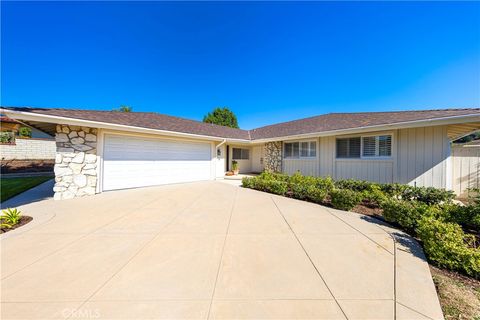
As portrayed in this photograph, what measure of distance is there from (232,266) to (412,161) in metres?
8.13

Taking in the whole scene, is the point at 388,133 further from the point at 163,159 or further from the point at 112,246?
the point at 163,159

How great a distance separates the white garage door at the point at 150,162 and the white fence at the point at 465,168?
12.2 meters

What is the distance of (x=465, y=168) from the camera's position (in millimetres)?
7586

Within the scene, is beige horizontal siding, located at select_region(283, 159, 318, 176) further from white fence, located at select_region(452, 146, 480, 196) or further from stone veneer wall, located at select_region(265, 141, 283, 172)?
white fence, located at select_region(452, 146, 480, 196)

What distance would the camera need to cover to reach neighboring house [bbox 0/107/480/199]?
6466mm

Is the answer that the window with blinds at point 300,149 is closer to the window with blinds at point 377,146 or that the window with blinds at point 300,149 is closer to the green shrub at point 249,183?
the window with blinds at point 377,146

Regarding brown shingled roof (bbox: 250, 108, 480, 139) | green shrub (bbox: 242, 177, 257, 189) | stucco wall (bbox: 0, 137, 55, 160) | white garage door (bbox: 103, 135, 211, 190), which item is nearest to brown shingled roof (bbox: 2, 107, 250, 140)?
white garage door (bbox: 103, 135, 211, 190)

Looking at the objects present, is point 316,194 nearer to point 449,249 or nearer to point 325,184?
point 325,184

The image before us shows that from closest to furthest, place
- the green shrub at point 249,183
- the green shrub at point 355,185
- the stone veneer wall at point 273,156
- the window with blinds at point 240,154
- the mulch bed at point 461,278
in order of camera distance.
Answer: the mulch bed at point 461,278
the green shrub at point 355,185
the green shrub at point 249,183
the stone veneer wall at point 273,156
the window with blinds at point 240,154

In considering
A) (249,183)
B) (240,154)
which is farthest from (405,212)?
(240,154)

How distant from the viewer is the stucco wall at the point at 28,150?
13.2 metres

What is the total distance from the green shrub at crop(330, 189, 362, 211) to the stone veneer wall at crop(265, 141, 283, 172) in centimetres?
699

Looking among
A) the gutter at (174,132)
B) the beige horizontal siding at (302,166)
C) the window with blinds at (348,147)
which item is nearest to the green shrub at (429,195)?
the gutter at (174,132)

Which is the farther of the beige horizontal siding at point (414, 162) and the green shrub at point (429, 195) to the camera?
the beige horizontal siding at point (414, 162)
